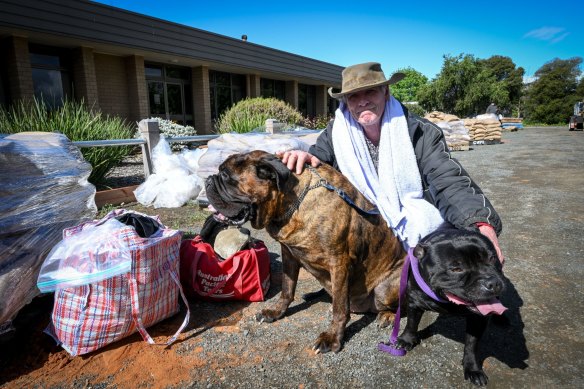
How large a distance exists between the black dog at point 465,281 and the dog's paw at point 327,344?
53 centimetres

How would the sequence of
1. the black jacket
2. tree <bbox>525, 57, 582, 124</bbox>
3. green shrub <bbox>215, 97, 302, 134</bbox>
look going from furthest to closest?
tree <bbox>525, 57, 582, 124</bbox> < green shrub <bbox>215, 97, 302, 134</bbox> < the black jacket

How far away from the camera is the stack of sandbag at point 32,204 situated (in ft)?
7.14

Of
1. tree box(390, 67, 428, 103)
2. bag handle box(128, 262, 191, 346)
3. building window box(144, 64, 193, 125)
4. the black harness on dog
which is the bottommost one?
bag handle box(128, 262, 191, 346)

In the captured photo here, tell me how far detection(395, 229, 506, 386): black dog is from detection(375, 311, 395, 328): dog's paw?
46cm

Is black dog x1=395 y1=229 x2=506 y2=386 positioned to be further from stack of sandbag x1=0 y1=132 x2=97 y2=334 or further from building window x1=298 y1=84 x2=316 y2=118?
building window x1=298 y1=84 x2=316 y2=118

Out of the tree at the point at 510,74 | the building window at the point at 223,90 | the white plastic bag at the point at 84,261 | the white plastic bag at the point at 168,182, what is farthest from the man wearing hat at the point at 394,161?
the tree at the point at 510,74

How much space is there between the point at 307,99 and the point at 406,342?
21411mm

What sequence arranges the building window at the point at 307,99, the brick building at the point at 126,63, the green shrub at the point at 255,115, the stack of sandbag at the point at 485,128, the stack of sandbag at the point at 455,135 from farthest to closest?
the building window at the point at 307,99, the stack of sandbag at the point at 485,128, the stack of sandbag at the point at 455,135, the brick building at the point at 126,63, the green shrub at the point at 255,115

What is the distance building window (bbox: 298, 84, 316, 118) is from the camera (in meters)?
21.7

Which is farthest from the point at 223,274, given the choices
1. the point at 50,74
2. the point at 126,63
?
the point at 126,63

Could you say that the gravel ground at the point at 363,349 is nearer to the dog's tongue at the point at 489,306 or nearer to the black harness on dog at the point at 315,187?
the dog's tongue at the point at 489,306

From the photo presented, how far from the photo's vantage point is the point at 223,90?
1652 centimetres

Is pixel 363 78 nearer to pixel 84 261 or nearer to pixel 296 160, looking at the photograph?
pixel 296 160

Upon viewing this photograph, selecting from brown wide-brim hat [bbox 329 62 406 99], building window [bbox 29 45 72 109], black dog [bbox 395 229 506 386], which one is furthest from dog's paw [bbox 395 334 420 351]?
building window [bbox 29 45 72 109]
